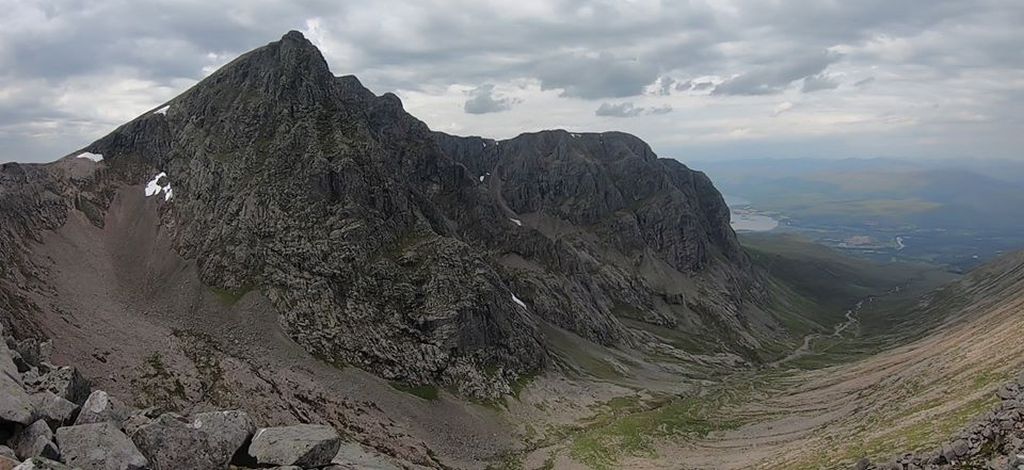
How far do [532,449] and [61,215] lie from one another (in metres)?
106

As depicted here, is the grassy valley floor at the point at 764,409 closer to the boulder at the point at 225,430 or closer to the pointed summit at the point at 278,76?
the boulder at the point at 225,430

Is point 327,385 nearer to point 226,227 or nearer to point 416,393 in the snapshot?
point 416,393

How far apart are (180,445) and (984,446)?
4061cm

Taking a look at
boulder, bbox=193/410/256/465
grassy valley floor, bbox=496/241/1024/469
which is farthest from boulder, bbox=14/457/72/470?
grassy valley floor, bbox=496/241/1024/469

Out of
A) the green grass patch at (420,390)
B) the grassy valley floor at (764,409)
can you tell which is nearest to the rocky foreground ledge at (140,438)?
the grassy valley floor at (764,409)

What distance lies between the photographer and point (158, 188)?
6112 inches

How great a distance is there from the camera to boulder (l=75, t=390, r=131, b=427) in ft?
97.7

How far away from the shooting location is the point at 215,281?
127625 millimetres

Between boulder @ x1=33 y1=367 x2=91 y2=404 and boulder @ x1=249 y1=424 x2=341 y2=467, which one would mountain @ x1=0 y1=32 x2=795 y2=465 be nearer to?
boulder @ x1=33 y1=367 x2=91 y2=404

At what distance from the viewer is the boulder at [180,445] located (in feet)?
94.1

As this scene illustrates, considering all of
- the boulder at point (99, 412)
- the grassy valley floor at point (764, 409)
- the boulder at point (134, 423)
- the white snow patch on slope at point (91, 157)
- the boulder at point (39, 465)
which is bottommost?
the grassy valley floor at point (764, 409)

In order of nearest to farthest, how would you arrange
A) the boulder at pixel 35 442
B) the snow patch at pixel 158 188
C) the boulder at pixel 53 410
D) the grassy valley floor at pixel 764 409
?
1. the boulder at pixel 35 442
2. the boulder at pixel 53 410
3. the grassy valley floor at pixel 764 409
4. the snow patch at pixel 158 188

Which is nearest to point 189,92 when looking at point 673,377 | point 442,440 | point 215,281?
point 215,281

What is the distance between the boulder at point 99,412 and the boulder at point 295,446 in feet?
21.4
